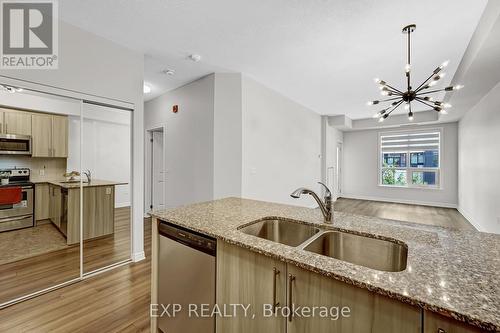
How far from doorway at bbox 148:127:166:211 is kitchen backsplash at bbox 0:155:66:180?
95.7 inches

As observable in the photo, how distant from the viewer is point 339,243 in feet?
4.55

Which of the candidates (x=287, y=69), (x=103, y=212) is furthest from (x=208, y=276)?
(x=287, y=69)

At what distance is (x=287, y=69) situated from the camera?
3.43 meters

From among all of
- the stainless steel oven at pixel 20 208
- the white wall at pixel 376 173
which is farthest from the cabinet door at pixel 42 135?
the white wall at pixel 376 173

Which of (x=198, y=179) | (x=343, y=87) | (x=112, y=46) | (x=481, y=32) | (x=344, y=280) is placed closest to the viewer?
(x=344, y=280)

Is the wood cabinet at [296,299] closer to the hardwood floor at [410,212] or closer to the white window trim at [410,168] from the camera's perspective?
the hardwood floor at [410,212]

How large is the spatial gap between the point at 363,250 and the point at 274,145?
10.5 feet

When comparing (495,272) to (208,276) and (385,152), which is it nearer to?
(208,276)

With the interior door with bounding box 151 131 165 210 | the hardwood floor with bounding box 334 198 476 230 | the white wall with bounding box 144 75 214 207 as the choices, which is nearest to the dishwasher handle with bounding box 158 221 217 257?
the white wall with bounding box 144 75 214 207

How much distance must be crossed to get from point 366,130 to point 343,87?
4.39m

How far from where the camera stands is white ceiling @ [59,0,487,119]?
2.05 meters

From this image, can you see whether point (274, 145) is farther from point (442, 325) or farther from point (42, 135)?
point (442, 325)

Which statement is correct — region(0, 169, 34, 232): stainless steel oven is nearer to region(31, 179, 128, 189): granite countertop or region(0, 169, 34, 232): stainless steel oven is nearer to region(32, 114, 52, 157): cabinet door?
region(31, 179, 128, 189): granite countertop

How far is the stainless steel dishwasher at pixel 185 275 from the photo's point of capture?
1.33m
